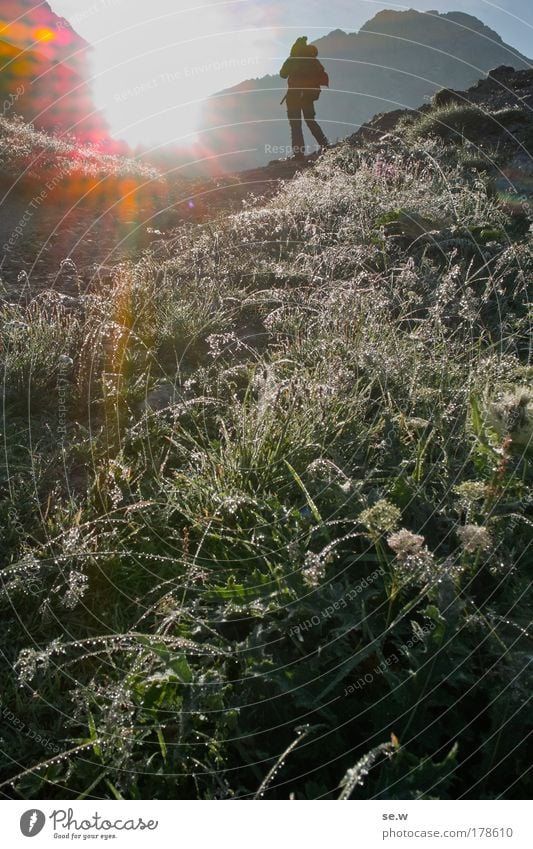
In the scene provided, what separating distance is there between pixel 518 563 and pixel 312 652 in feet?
3.01

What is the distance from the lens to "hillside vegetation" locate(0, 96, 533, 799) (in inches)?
69.3

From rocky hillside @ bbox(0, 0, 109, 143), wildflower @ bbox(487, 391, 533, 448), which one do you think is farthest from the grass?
rocky hillside @ bbox(0, 0, 109, 143)

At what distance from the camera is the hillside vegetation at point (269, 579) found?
1760mm

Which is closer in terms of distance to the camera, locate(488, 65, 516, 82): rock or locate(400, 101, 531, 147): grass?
locate(400, 101, 531, 147): grass

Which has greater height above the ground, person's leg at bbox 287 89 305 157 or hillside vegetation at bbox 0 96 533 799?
person's leg at bbox 287 89 305 157

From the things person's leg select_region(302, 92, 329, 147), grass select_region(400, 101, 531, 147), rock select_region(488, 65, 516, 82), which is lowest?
grass select_region(400, 101, 531, 147)

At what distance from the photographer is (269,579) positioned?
2158 mm

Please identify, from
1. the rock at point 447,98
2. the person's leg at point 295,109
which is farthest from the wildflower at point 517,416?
the person's leg at point 295,109

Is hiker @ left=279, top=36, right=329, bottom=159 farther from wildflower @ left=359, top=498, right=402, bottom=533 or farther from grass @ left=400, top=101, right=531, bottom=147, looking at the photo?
wildflower @ left=359, top=498, right=402, bottom=533

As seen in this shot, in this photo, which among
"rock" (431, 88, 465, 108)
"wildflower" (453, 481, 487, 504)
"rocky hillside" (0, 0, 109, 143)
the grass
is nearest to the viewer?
"wildflower" (453, 481, 487, 504)

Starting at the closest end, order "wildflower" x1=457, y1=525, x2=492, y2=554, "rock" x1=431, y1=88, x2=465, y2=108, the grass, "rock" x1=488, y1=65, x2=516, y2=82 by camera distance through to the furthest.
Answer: "wildflower" x1=457, y1=525, x2=492, y2=554
the grass
"rock" x1=431, y1=88, x2=465, y2=108
"rock" x1=488, y1=65, x2=516, y2=82

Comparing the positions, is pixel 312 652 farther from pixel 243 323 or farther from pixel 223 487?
pixel 243 323

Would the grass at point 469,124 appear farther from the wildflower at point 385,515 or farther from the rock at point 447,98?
the wildflower at point 385,515

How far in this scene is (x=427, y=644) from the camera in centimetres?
183
